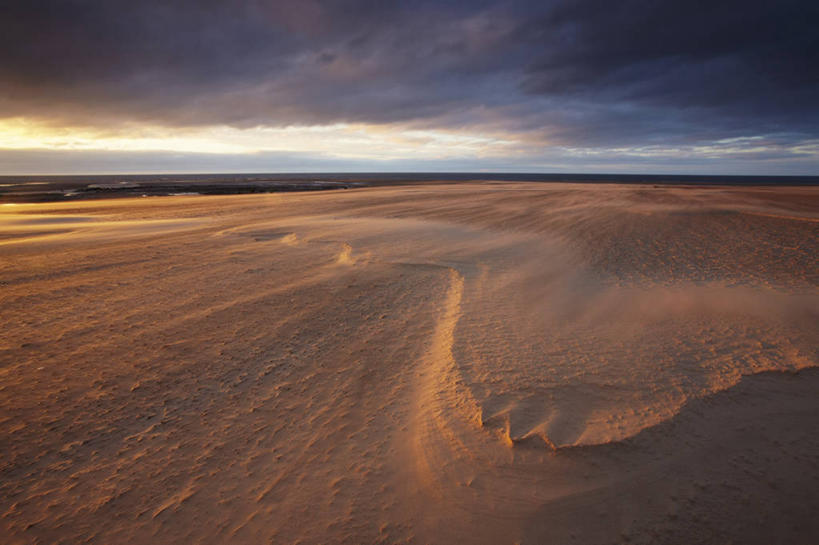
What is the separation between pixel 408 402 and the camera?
12.9 feet

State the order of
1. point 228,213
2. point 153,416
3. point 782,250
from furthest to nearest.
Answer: point 228,213 < point 782,250 < point 153,416

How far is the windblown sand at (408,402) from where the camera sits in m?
2.68

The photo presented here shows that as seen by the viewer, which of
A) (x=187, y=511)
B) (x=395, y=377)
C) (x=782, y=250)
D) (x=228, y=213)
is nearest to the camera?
(x=187, y=511)

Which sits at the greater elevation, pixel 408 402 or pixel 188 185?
pixel 188 185

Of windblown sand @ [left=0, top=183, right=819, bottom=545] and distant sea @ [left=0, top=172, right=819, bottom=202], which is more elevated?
distant sea @ [left=0, top=172, right=819, bottom=202]

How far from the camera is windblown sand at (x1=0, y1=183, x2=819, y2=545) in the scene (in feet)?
8.80

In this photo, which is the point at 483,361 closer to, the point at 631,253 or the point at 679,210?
the point at 631,253

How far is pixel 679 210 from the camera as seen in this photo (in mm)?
15438

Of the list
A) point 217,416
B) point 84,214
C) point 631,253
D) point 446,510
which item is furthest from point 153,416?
point 84,214

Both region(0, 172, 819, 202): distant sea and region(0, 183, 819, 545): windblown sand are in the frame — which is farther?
region(0, 172, 819, 202): distant sea

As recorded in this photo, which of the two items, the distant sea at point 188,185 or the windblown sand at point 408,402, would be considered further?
the distant sea at point 188,185

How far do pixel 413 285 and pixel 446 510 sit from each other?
479 cm

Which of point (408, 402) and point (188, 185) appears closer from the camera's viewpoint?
point (408, 402)

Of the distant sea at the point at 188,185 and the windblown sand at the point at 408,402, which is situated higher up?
the distant sea at the point at 188,185
